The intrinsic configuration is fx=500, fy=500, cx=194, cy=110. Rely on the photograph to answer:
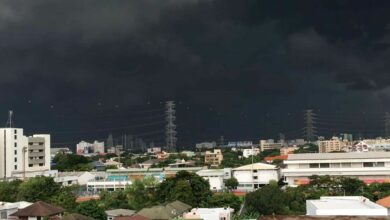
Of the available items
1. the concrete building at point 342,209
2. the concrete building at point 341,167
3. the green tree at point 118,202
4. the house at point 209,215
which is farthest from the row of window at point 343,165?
the concrete building at point 342,209

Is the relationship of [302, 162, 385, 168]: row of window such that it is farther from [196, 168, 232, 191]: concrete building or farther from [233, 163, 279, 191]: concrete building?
[196, 168, 232, 191]: concrete building

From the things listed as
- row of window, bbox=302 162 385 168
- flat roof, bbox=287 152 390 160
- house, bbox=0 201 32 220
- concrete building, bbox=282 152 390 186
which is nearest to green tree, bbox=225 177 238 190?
concrete building, bbox=282 152 390 186

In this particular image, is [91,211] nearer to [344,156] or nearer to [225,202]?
[225,202]

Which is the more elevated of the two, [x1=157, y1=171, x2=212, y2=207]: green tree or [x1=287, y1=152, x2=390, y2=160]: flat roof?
[x1=287, y1=152, x2=390, y2=160]: flat roof

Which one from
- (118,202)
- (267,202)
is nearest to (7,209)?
(118,202)

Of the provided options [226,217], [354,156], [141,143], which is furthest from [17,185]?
[141,143]

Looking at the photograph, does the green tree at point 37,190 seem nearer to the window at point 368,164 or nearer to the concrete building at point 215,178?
the concrete building at point 215,178
